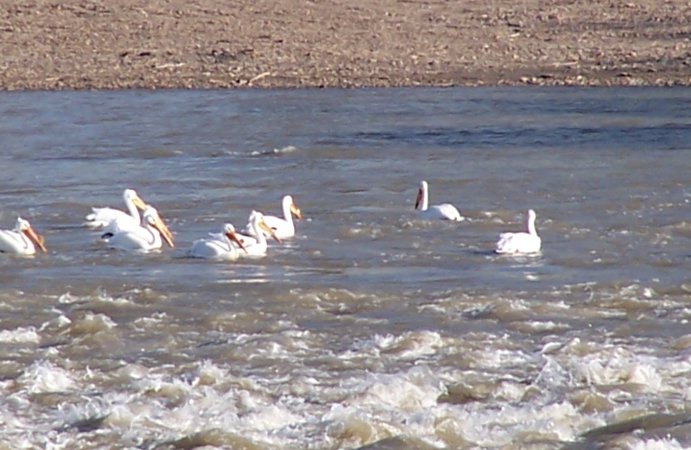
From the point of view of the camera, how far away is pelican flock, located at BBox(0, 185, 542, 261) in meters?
12.3

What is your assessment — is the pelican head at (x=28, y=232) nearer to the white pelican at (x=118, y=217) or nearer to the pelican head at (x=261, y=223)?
the white pelican at (x=118, y=217)

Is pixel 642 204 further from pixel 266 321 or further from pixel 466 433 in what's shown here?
pixel 466 433

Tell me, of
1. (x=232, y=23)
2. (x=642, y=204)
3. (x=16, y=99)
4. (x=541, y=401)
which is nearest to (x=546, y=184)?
(x=642, y=204)

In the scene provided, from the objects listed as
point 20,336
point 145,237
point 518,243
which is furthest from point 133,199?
point 20,336

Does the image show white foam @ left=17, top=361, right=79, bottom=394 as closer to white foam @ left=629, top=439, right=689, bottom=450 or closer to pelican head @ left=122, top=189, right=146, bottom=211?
white foam @ left=629, top=439, right=689, bottom=450

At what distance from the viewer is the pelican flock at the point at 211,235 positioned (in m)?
12.3

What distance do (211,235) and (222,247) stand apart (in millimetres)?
414

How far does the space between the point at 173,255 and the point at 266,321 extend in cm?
240

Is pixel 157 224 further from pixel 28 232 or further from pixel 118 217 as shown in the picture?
pixel 28 232

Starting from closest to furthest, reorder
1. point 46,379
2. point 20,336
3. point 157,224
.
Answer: point 46,379, point 20,336, point 157,224

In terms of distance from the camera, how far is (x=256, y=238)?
41.8ft

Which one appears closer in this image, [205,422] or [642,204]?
[205,422]

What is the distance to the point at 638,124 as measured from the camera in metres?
18.8

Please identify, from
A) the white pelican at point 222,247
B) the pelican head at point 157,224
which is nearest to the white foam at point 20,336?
the white pelican at point 222,247
